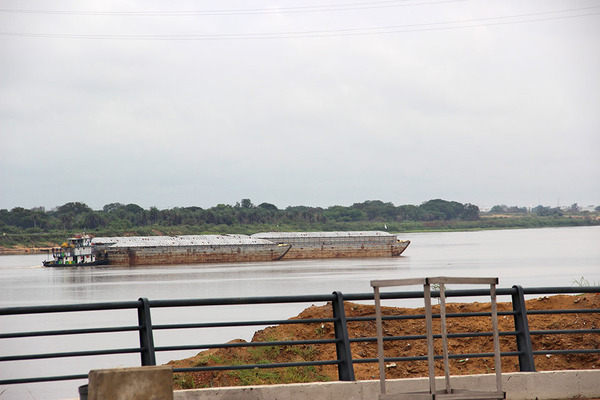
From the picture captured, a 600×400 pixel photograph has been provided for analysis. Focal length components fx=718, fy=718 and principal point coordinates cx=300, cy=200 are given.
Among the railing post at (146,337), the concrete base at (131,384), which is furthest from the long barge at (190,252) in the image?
the concrete base at (131,384)

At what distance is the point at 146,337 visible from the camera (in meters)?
6.35

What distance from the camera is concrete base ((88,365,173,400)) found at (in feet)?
15.9

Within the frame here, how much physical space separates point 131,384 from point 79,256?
84.1m

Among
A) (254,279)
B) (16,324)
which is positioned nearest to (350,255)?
(254,279)

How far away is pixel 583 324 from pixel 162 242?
76695mm

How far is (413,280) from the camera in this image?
5168 mm

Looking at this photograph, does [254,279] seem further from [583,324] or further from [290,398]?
[290,398]

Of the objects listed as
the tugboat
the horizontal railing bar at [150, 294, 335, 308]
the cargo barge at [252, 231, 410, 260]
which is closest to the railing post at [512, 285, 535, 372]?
the horizontal railing bar at [150, 294, 335, 308]

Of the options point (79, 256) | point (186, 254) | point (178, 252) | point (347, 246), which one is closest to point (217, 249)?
point (186, 254)

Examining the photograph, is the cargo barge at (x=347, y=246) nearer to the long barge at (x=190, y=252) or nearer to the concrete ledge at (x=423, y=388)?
the long barge at (x=190, y=252)

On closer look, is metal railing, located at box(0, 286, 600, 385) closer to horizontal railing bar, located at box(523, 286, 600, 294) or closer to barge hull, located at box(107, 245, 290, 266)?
horizontal railing bar, located at box(523, 286, 600, 294)

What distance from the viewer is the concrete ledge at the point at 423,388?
6457 millimetres

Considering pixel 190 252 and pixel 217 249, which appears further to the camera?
pixel 217 249

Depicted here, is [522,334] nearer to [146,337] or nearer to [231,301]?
[231,301]
